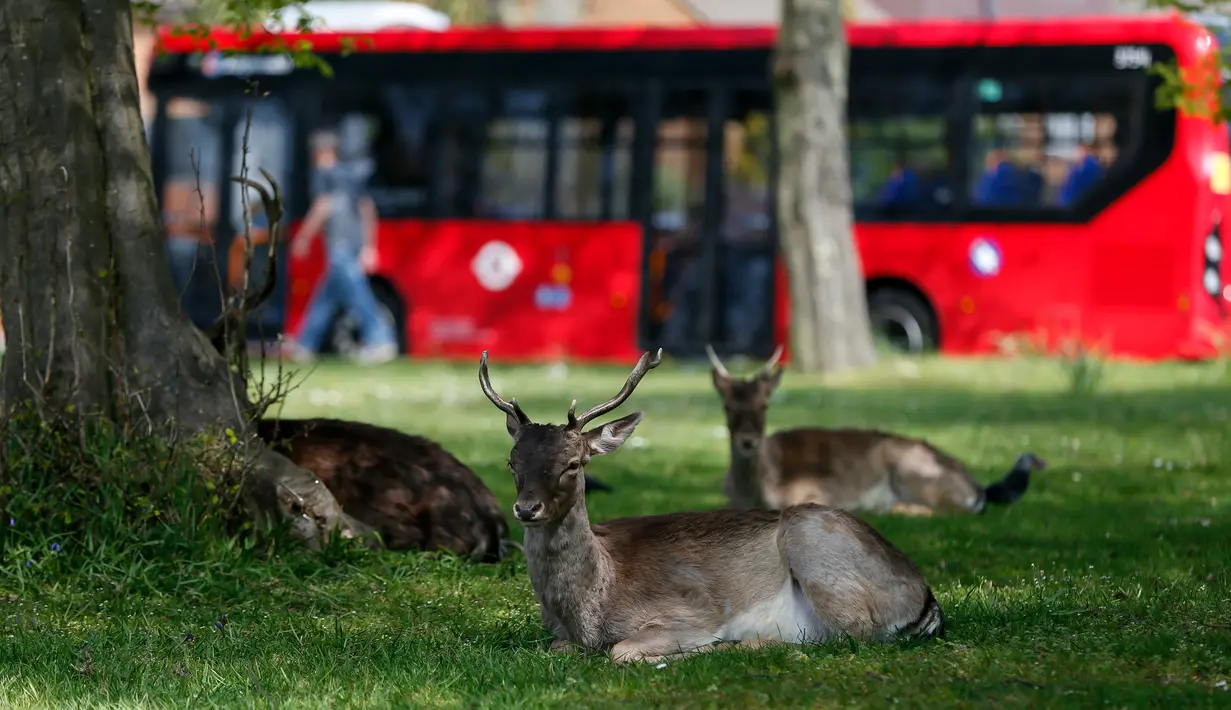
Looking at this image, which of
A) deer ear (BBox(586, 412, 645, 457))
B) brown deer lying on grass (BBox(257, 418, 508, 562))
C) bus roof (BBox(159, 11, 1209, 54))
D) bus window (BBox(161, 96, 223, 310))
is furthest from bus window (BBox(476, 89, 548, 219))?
deer ear (BBox(586, 412, 645, 457))

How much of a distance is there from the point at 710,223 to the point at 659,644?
663 inches

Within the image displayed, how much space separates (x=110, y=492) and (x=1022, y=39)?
52.7ft

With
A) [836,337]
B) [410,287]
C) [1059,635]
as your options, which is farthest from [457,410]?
[1059,635]

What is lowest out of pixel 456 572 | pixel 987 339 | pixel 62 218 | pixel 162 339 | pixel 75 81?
pixel 987 339

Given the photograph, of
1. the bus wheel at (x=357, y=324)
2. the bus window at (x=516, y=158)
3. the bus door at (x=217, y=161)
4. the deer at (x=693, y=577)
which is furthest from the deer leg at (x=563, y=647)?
the bus door at (x=217, y=161)

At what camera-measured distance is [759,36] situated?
933 inches

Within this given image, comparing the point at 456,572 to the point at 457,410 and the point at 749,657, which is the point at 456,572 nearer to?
the point at 749,657

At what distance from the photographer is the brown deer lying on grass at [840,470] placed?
37.1ft

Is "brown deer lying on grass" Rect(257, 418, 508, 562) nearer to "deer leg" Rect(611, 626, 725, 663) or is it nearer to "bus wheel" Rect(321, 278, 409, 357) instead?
"deer leg" Rect(611, 626, 725, 663)

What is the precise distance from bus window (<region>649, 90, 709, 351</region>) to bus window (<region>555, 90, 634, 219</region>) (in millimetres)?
460

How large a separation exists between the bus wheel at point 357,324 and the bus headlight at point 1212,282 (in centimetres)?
970

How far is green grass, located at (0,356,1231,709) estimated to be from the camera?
6184mm

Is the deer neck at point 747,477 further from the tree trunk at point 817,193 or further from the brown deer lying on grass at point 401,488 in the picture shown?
the tree trunk at point 817,193

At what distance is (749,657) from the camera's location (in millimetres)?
6645
